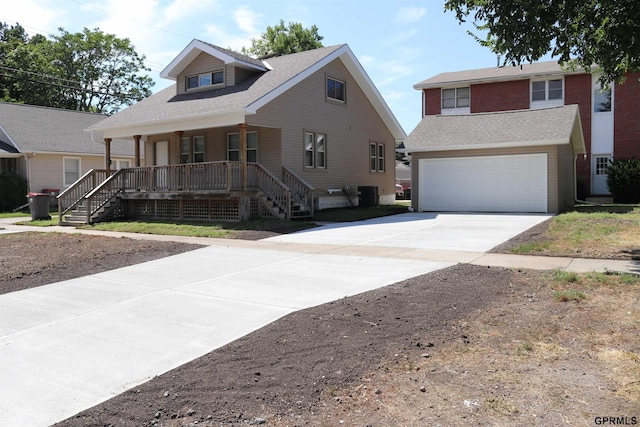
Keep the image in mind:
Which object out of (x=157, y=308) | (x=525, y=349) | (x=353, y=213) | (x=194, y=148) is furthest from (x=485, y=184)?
(x=525, y=349)

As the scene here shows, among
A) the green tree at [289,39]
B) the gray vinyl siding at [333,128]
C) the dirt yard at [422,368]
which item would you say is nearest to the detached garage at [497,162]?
the gray vinyl siding at [333,128]

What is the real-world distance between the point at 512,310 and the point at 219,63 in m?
18.4

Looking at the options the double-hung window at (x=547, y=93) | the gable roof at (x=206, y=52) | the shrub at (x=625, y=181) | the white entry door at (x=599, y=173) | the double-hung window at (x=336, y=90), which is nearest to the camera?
the gable roof at (x=206, y=52)

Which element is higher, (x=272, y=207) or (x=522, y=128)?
(x=522, y=128)

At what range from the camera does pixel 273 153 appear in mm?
20203

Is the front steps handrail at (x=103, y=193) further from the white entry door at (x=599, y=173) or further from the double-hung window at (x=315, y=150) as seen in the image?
the white entry door at (x=599, y=173)

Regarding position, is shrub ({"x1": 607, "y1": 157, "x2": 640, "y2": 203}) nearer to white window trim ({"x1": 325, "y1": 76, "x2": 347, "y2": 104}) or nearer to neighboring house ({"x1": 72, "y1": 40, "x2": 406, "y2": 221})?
neighboring house ({"x1": 72, "y1": 40, "x2": 406, "y2": 221})

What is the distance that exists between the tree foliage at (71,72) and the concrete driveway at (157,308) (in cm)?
3923

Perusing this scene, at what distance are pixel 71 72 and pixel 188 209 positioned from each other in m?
35.5

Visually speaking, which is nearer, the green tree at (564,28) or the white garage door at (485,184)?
the green tree at (564,28)

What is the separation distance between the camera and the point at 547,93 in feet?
96.4

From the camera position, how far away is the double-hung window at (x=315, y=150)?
21500mm

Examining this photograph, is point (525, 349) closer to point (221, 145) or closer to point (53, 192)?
point (221, 145)

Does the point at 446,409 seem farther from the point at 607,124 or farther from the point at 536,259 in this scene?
the point at 607,124
